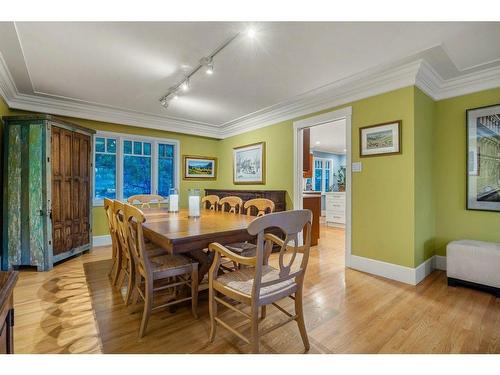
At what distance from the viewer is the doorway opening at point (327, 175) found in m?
3.29

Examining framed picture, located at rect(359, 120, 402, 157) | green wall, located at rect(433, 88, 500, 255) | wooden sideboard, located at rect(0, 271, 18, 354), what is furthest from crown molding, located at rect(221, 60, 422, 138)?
wooden sideboard, located at rect(0, 271, 18, 354)

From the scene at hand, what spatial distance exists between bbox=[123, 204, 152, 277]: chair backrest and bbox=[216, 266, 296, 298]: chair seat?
1.83 ft

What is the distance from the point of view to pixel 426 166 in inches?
116

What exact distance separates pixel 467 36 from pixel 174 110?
3.87 metres

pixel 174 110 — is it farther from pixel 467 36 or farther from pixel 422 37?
pixel 467 36

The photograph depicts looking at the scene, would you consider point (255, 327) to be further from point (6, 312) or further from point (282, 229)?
point (6, 312)

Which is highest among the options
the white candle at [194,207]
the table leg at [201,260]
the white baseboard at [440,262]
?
the white candle at [194,207]

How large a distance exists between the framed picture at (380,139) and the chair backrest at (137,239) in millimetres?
2661

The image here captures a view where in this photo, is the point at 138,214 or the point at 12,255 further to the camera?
the point at 12,255

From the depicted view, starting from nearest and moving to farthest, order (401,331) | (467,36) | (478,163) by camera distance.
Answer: (401,331)
(467,36)
(478,163)

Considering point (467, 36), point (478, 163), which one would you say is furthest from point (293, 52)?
point (478, 163)

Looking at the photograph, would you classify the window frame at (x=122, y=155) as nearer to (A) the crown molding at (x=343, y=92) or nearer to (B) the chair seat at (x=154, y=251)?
(A) the crown molding at (x=343, y=92)

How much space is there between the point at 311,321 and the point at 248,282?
0.74m


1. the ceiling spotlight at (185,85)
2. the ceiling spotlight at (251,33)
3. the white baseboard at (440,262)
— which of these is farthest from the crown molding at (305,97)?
the white baseboard at (440,262)
